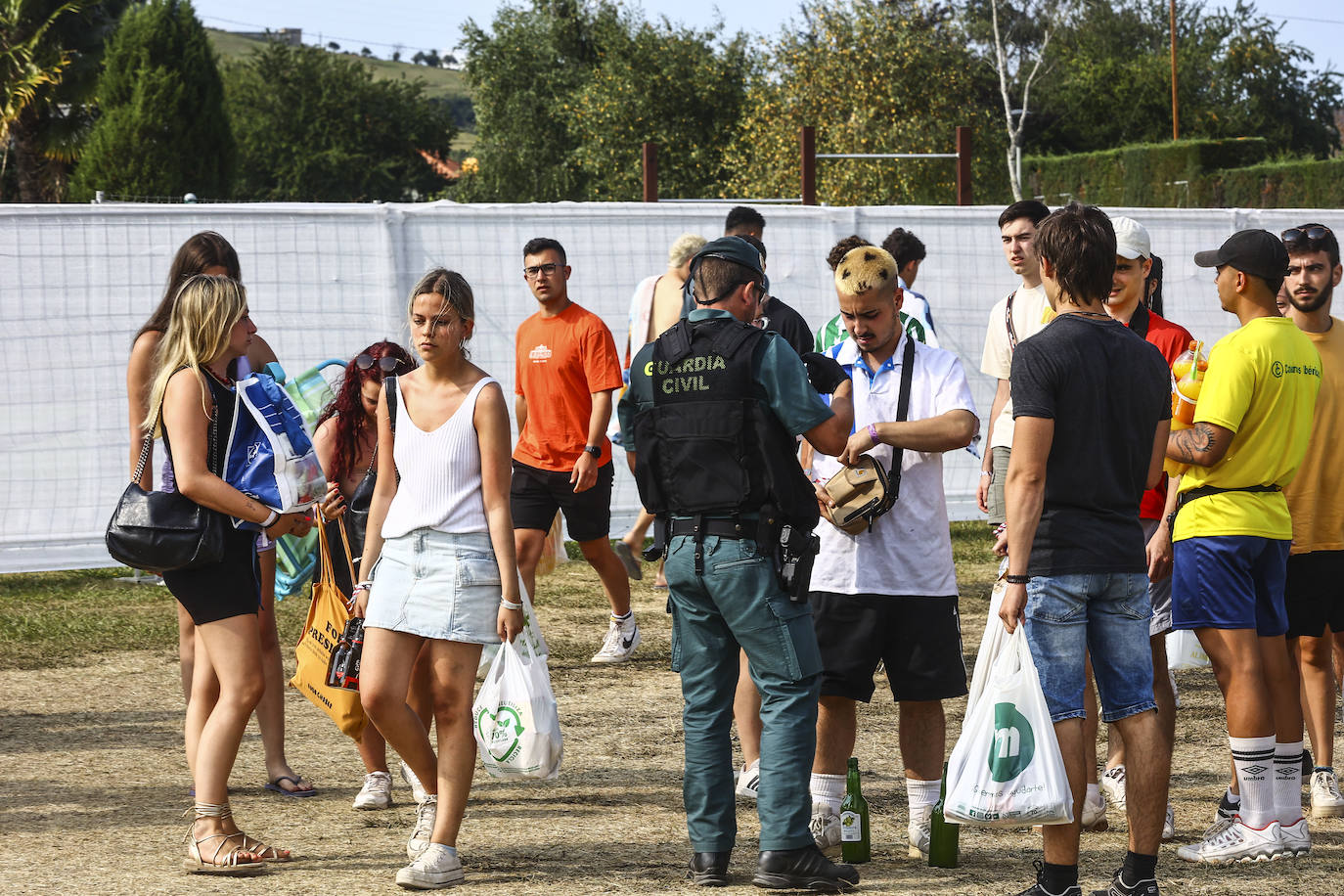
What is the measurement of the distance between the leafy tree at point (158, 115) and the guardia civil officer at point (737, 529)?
120ft

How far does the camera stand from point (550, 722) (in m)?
4.54

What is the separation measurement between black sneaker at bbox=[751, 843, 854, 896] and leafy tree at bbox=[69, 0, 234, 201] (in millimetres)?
37060

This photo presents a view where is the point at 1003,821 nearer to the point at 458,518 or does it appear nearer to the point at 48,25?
the point at 458,518

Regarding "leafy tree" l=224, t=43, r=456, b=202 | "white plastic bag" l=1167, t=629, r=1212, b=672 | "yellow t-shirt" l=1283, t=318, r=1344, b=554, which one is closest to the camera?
"yellow t-shirt" l=1283, t=318, r=1344, b=554

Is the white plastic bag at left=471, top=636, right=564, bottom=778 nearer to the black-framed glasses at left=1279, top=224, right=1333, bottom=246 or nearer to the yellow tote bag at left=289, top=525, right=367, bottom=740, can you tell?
the yellow tote bag at left=289, top=525, right=367, bottom=740

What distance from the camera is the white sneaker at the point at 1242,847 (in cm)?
462

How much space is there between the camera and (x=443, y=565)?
14.5ft

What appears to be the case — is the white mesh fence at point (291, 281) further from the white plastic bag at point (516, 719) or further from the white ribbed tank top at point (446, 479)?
the white plastic bag at point (516, 719)

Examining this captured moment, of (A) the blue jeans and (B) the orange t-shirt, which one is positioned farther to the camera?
(B) the orange t-shirt

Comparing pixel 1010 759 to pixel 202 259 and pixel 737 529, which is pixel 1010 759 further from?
pixel 202 259

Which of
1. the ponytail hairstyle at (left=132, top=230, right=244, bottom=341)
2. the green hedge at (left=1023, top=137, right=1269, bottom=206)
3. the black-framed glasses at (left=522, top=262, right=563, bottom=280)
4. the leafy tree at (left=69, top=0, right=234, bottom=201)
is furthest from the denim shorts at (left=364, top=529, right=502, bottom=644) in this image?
the green hedge at (left=1023, top=137, right=1269, bottom=206)

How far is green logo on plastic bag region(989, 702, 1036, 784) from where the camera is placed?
12.8 ft

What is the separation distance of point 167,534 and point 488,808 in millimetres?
1634

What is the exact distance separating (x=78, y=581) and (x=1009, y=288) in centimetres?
714
